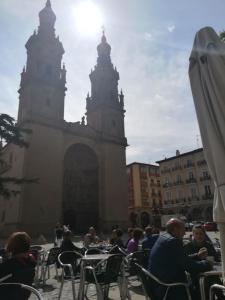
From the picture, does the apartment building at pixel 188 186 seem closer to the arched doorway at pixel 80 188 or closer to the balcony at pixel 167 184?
the balcony at pixel 167 184

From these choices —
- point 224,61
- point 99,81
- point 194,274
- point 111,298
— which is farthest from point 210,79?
point 99,81

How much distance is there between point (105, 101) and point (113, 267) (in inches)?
1338

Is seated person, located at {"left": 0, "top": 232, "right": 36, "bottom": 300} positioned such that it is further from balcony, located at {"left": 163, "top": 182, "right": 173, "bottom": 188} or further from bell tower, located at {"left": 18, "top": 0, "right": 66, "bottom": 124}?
balcony, located at {"left": 163, "top": 182, "right": 173, "bottom": 188}

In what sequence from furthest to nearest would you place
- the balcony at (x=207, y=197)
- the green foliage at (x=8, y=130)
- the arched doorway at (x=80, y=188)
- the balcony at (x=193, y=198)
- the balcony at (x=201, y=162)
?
the balcony at (x=201, y=162) → the balcony at (x=193, y=198) → the balcony at (x=207, y=197) → the arched doorway at (x=80, y=188) → the green foliage at (x=8, y=130)

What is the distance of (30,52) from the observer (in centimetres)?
3384

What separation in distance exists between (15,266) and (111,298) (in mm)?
3152

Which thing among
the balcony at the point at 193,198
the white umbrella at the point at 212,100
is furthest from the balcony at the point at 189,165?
the white umbrella at the point at 212,100

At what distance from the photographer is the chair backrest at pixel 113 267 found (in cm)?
427

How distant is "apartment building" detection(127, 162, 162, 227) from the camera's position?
5326 cm

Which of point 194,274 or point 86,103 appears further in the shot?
point 86,103

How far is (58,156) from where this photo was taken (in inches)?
1161

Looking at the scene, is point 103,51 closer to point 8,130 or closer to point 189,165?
point 189,165

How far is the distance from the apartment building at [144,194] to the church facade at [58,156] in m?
19.9

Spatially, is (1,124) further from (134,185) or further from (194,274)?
(134,185)
